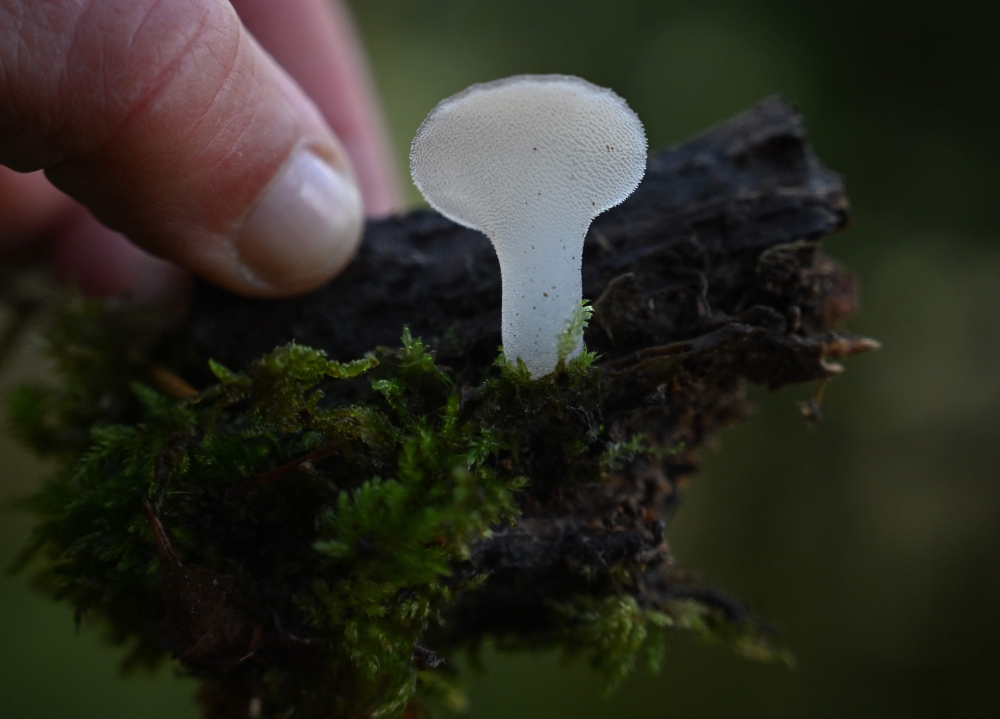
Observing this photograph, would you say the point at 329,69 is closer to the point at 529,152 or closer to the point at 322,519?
the point at 529,152

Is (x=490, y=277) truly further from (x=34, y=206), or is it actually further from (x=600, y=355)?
(x=34, y=206)

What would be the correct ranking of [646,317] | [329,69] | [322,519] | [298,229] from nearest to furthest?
[322,519] → [646,317] → [298,229] → [329,69]

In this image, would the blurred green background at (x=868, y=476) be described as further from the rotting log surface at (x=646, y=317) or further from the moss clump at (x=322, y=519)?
the moss clump at (x=322, y=519)

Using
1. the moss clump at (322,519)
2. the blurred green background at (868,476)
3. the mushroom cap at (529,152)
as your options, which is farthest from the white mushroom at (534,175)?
the blurred green background at (868,476)

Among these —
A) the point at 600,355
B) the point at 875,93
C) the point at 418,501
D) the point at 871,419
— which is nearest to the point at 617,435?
the point at 600,355

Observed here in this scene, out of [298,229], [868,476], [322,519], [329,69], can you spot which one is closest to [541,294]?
[322,519]

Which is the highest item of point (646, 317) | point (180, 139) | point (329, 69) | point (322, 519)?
point (329, 69)
